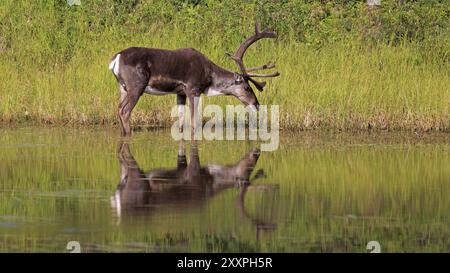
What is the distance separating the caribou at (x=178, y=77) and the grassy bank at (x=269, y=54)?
71 cm

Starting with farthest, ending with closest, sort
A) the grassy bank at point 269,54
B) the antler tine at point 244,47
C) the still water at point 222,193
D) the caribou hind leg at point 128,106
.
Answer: the antler tine at point 244,47, the grassy bank at point 269,54, the caribou hind leg at point 128,106, the still water at point 222,193

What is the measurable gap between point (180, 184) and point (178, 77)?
5.71m

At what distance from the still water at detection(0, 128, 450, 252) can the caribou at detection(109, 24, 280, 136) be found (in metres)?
0.78

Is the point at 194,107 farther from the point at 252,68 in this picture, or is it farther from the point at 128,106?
the point at 252,68

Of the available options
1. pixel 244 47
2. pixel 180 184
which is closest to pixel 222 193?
pixel 180 184

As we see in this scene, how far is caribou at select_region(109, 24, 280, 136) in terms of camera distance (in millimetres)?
18828

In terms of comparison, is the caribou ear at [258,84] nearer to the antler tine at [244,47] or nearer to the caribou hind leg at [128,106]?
the antler tine at [244,47]

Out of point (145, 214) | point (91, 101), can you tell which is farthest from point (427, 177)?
point (91, 101)

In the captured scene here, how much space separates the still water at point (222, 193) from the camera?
34.7 feet

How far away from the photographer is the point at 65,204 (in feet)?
40.2

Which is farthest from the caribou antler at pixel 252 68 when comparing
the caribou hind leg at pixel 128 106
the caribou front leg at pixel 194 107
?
the caribou hind leg at pixel 128 106

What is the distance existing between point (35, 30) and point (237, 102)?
205 inches

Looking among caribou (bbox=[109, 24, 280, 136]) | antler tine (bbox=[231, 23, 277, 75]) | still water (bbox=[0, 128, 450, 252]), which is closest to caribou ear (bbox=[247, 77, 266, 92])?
caribou (bbox=[109, 24, 280, 136])
